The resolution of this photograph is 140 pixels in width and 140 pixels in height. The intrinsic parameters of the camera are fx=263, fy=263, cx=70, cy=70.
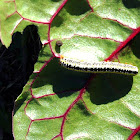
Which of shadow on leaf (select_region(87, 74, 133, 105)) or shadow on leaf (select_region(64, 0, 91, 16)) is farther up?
shadow on leaf (select_region(64, 0, 91, 16))

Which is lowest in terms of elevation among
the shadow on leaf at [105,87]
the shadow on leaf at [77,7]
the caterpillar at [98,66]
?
the shadow on leaf at [105,87]

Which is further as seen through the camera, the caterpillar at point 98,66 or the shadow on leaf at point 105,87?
the shadow on leaf at point 105,87

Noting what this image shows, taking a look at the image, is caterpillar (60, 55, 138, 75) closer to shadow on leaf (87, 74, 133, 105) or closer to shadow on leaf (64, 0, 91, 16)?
shadow on leaf (87, 74, 133, 105)

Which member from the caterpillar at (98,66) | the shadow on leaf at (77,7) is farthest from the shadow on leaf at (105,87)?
the shadow on leaf at (77,7)

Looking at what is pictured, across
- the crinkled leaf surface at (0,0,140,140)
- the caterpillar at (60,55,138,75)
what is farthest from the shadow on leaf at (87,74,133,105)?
the caterpillar at (60,55,138,75)

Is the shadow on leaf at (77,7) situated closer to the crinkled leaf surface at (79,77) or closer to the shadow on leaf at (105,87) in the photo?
the crinkled leaf surface at (79,77)

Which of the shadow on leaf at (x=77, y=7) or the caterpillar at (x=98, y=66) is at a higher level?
the shadow on leaf at (x=77, y=7)
